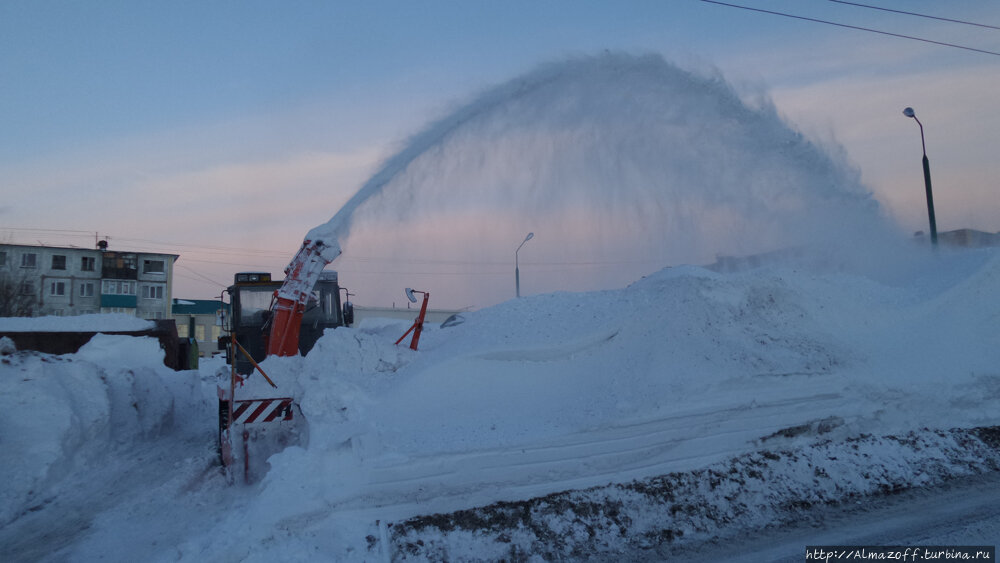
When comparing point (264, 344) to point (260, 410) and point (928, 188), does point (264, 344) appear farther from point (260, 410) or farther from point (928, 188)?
point (928, 188)

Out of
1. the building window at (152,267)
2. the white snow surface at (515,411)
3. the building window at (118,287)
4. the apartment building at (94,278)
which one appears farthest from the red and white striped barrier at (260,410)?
the building window at (152,267)

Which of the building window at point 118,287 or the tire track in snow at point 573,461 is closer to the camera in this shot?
the tire track in snow at point 573,461

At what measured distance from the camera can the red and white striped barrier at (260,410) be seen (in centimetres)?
777

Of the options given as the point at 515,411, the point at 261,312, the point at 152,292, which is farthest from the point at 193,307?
the point at 515,411

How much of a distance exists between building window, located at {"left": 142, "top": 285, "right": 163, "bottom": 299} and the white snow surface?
51336 millimetres

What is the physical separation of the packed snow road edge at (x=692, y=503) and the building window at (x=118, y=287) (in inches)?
2334

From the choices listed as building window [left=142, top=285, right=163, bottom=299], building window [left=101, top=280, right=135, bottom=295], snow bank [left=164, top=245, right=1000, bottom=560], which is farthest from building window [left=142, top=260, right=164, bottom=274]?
snow bank [left=164, top=245, right=1000, bottom=560]

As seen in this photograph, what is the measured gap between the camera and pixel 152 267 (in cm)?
5706

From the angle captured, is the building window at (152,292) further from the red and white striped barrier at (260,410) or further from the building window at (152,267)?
the red and white striped barrier at (260,410)

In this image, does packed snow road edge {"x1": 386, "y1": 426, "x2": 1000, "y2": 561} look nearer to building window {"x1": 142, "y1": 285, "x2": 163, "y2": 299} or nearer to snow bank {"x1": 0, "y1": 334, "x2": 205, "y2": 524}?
snow bank {"x1": 0, "y1": 334, "x2": 205, "y2": 524}

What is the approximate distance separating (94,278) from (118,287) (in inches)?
82.1

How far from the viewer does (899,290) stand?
457 inches

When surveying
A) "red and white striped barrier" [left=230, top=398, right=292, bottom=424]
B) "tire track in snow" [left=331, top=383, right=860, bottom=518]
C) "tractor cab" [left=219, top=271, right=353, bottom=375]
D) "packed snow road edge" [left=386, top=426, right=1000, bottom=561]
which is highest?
"tractor cab" [left=219, top=271, right=353, bottom=375]

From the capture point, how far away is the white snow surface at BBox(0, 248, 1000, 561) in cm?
588
